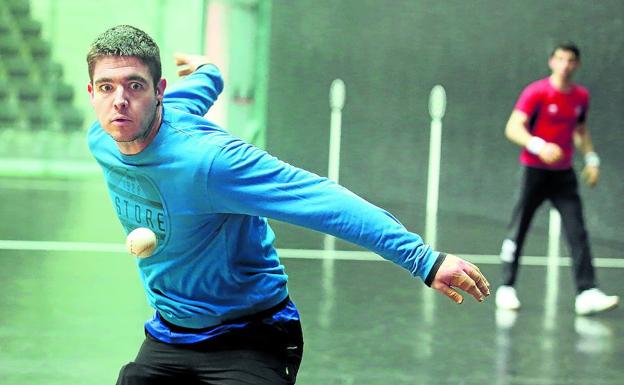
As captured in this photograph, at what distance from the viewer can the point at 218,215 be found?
2.51m

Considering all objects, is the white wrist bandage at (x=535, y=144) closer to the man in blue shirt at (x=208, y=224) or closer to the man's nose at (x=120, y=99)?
the man in blue shirt at (x=208, y=224)

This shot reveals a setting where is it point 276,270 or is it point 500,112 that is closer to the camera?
point 276,270

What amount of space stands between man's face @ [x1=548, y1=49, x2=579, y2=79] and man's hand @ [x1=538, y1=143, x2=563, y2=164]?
51 centimetres

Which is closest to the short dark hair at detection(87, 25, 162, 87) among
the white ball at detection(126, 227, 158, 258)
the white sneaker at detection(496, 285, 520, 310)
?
the white ball at detection(126, 227, 158, 258)

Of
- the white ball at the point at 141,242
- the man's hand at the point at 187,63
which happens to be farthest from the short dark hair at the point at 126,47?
the man's hand at the point at 187,63

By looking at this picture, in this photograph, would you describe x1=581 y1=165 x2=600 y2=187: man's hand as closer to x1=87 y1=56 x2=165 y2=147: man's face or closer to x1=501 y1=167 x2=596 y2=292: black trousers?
x1=501 y1=167 x2=596 y2=292: black trousers

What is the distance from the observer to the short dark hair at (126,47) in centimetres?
Answer: 242

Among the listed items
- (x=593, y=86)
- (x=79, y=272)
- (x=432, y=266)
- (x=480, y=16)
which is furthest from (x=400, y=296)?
(x=480, y=16)

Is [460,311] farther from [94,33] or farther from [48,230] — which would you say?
[94,33]

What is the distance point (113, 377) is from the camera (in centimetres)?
434

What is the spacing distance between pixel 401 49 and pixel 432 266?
10453mm

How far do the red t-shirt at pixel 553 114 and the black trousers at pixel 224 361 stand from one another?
3602mm

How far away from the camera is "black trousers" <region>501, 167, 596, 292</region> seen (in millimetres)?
5934

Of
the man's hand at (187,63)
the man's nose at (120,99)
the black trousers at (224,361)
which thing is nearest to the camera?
the man's nose at (120,99)
